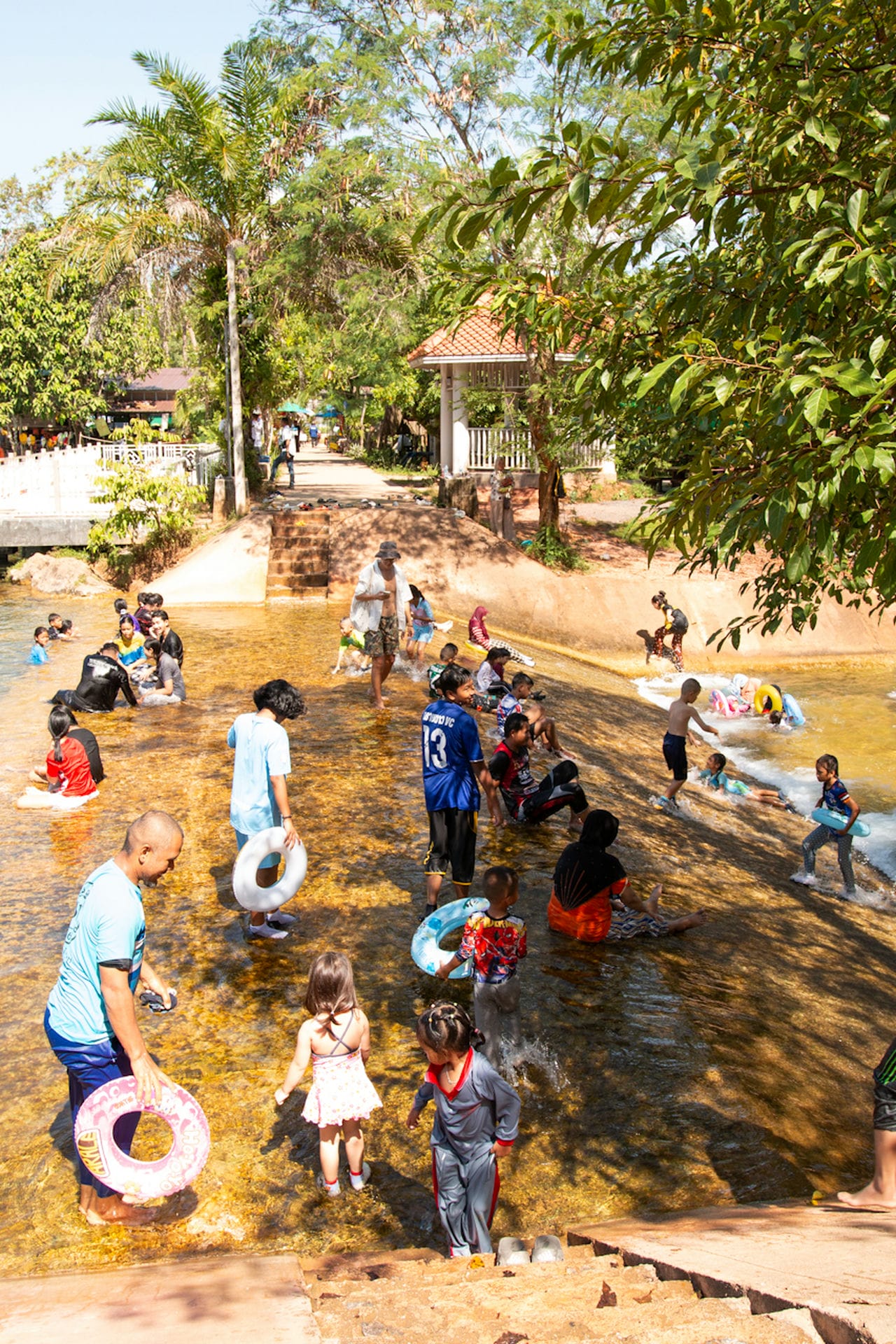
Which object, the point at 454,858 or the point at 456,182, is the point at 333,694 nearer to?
the point at 454,858

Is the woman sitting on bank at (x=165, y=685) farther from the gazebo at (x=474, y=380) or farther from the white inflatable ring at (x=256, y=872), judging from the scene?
the gazebo at (x=474, y=380)

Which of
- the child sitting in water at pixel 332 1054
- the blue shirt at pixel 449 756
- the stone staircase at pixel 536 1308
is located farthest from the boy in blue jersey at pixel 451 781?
the stone staircase at pixel 536 1308

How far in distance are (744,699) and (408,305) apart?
405 inches

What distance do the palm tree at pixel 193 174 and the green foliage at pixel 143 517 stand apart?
3.82 metres

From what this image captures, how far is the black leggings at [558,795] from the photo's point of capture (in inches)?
352

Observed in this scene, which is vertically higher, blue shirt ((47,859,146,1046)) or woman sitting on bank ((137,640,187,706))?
blue shirt ((47,859,146,1046))

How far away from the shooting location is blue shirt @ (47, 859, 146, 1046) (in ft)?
13.4

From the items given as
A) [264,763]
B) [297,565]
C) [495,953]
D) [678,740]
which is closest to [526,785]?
[678,740]

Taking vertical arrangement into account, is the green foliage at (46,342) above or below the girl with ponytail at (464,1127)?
above

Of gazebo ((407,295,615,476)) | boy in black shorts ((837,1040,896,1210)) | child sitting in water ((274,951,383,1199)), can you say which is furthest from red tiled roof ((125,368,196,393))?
boy in black shorts ((837,1040,896,1210))

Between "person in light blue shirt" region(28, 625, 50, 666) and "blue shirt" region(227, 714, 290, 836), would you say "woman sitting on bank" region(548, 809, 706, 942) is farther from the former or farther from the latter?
"person in light blue shirt" region(28, 625, 50, 666)

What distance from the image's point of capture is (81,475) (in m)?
22.7

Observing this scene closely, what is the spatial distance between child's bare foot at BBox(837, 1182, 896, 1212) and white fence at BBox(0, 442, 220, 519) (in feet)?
66.0

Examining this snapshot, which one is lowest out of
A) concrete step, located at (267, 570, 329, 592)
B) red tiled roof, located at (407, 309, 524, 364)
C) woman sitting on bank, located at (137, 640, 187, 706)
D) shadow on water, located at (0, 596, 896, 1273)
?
shadow on water, located at (0, 596, 896, 1273)
